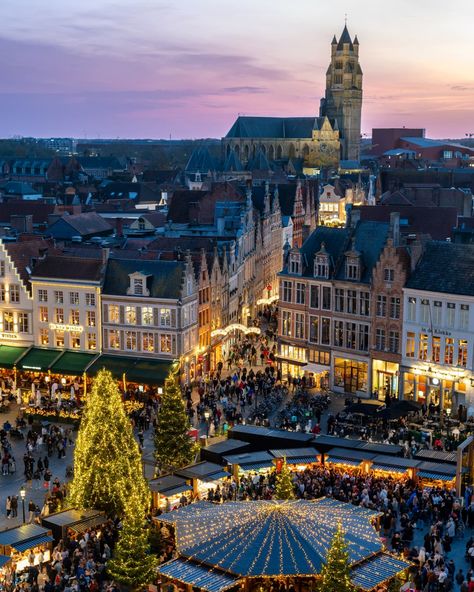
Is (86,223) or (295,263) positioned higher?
(86,223)

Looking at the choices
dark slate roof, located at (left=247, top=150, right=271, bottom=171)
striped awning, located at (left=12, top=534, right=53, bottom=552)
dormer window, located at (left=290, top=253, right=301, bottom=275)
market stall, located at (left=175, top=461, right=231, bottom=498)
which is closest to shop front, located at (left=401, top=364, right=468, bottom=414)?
dormer window, located at (left=290, top=253, right=301, bottom=275)

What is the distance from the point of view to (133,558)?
102 feet

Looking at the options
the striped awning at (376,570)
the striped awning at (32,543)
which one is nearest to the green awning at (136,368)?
the striped awning at (32,543)

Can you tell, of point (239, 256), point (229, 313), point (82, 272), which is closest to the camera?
point (82, 272)

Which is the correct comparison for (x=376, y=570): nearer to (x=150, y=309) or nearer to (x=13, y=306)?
(x=150, y=309)

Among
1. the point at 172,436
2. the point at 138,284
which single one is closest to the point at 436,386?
the point at 172,436

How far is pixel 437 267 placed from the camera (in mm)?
56656

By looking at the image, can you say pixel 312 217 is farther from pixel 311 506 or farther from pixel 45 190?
pixel 311 506

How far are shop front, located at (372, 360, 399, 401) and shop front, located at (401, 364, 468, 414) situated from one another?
2.68ft

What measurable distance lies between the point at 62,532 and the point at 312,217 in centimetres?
9026

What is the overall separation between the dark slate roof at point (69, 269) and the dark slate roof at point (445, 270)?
2132 centimetres

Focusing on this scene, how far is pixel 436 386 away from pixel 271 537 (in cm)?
2902

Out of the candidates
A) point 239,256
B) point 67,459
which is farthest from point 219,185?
point 67,459

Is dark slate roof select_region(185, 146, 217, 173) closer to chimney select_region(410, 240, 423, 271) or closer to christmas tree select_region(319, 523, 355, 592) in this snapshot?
chimney select_region(410, 240, 423, 271)
